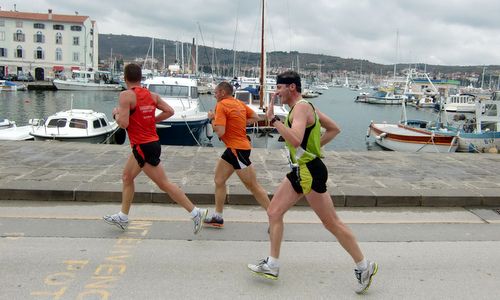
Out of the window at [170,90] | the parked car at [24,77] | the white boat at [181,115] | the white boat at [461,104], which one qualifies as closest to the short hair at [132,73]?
the white boat at [181,115]

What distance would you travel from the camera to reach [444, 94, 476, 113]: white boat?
65562mm

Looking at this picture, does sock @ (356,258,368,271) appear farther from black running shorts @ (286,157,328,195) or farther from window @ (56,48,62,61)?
window @ (56,48,62,61)

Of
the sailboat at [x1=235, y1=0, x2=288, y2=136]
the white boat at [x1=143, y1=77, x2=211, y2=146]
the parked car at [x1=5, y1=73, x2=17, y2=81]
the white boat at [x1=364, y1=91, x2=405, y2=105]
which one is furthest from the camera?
the white boat at [x1=364, y1=91, x2=405, y2=105]

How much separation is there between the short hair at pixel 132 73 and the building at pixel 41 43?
93.6m

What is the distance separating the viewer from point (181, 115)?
2033 cm

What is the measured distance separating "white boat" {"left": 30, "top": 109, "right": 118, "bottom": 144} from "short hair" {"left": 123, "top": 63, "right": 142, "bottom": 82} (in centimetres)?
1386

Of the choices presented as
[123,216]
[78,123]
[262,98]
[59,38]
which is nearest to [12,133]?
[78,123]

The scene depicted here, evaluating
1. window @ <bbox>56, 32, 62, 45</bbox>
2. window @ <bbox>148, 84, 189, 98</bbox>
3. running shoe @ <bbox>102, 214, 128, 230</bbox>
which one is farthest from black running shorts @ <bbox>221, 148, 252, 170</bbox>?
window @ <bbox>56, 32, 62, 45</bbox>

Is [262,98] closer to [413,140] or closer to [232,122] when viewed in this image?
[413,140]

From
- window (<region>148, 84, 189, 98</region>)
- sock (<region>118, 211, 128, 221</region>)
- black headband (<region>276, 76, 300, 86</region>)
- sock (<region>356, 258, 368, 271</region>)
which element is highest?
black headband (<region>276, 76, 300, 86</region>)

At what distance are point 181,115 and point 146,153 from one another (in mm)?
15293

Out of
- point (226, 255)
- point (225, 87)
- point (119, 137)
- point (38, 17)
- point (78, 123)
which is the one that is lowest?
point (119, 137)

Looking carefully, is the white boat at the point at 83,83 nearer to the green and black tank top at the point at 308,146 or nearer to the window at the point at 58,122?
the window at the point at 58,122

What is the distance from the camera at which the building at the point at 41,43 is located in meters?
91.1
